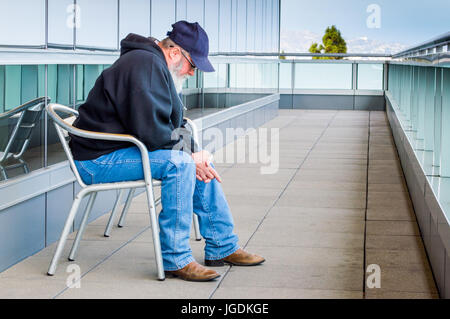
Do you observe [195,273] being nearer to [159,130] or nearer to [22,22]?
[159,130]

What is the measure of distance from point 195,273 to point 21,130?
4.38ft

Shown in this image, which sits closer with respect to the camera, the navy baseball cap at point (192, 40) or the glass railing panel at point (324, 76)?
the navy baseball cap at point (192, 40)

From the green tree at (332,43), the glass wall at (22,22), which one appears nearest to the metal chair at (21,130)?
the glass wall at (22,22)

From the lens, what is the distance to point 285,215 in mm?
5047

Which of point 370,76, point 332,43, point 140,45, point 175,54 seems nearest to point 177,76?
point 175,54

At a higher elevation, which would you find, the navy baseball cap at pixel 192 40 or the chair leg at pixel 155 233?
the navy baseball cap at pixel 192 40

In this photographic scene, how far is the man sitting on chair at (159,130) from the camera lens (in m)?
3.37

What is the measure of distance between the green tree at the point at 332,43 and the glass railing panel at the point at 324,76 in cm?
2711

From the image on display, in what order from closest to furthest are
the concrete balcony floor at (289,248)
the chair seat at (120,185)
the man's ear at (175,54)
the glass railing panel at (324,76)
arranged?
the concrete balcony floor at (289,248), the chair seat at (120,185), the man's ear at (175,54), the glass railing panel at (324,76)

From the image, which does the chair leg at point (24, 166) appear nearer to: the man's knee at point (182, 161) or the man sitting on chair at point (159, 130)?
the man sitting on chair at point (159, 130)

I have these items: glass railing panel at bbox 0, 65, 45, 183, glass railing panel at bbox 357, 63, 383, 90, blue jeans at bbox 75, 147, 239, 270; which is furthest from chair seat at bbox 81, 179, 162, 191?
glass railing panel at bbox 357, 63, 383, 90

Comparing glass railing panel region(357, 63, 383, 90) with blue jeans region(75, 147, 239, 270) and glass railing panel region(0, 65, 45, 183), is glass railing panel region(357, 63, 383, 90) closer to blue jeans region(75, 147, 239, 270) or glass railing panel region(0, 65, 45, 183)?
glass railing panel region(0, 65, 45, 183)

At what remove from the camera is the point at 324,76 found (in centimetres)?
1722
